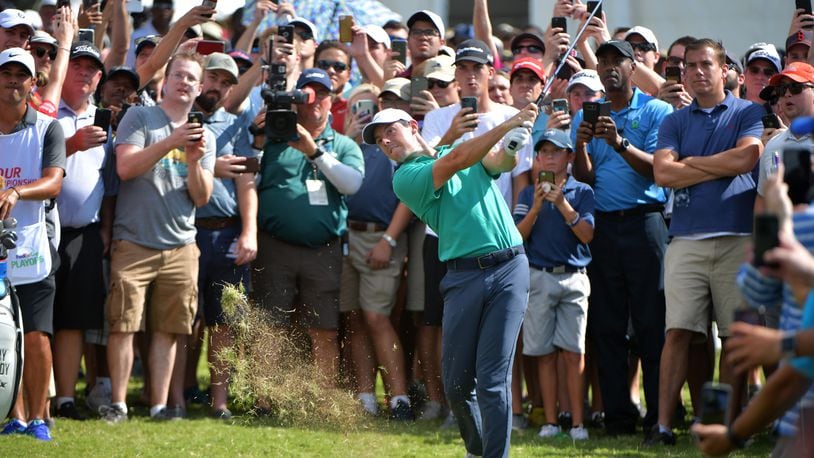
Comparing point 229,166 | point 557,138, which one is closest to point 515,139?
point 557,138

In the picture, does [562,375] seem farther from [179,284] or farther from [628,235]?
[179,284]

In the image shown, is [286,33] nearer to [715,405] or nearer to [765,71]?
[765,71]

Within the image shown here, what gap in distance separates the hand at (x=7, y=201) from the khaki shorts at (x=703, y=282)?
4.64 metres

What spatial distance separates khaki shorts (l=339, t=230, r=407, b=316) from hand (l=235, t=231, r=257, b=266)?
936mm

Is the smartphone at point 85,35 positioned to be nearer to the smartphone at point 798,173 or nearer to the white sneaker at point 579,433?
the white sneaker at point 579,433

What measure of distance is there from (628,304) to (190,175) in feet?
11.7

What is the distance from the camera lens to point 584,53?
428 inches

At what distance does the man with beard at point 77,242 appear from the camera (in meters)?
9.72

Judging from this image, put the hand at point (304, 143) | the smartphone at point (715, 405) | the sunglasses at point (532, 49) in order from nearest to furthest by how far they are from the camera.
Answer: the smartphone at point (715, 405), the hand at point (304, 143), the sunglasses at point (532, 49)

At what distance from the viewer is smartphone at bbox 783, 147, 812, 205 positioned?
4.62 m

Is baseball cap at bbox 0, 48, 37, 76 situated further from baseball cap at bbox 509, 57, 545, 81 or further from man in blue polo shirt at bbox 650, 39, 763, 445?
man in blue polo shirt at bbox 650, 39, 763, 445

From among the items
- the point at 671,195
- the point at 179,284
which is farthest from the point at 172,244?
the point at 671,195

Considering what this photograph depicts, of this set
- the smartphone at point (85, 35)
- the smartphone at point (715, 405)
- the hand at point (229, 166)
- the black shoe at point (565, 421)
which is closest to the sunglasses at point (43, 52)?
the smartphone at point (85, 35)

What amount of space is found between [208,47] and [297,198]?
1.62 meters
